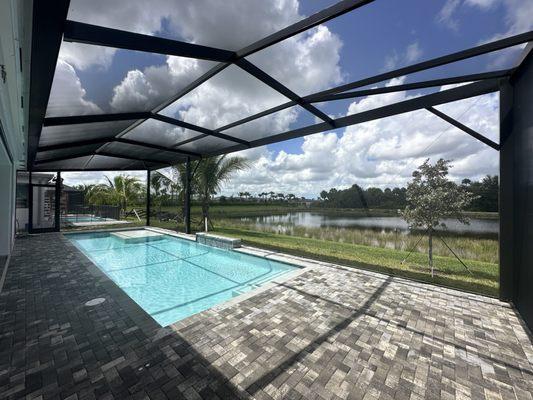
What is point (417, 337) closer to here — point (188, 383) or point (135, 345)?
point (188, 383)

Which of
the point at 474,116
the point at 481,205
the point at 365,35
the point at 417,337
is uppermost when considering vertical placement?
the point at 365,35

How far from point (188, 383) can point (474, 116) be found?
5461mm

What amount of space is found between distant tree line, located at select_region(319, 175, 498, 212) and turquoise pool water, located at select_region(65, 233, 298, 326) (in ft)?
13.6

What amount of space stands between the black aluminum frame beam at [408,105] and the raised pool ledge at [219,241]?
371 centimetres

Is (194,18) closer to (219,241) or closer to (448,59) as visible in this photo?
(448,59)

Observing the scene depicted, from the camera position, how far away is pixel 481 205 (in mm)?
5441

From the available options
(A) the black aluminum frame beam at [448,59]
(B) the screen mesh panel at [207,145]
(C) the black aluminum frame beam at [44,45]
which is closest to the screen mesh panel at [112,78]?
(C) the black aluminum frame beam at [44,45]

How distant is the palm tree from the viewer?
12875mm

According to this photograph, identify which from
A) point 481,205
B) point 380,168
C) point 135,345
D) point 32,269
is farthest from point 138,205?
point 481,205

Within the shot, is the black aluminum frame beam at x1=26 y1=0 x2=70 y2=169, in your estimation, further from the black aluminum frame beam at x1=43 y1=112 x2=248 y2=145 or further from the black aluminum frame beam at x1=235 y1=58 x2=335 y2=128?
the black aluminum frame beam at x1=235 y1=58 x2=335 y2=128

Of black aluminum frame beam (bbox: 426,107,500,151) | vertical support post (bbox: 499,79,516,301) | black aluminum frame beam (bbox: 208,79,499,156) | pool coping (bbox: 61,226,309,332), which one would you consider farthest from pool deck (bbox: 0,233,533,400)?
black aluminum frame beam (bbox: 208,79,499,156)

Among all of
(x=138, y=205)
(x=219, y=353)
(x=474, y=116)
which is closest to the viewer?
(x=219, y=353)

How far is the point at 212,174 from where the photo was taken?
1309cm

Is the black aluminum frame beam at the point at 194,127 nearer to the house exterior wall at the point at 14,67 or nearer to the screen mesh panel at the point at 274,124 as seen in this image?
the screen mesh panel at the point at 274,124
